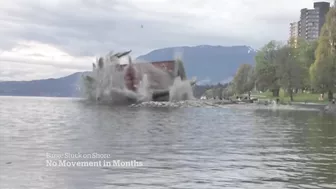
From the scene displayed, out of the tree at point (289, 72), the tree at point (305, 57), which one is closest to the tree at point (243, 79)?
the tree at point (305, 57)

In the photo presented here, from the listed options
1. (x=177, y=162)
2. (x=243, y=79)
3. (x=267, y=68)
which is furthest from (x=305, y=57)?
(x=177, y=162)

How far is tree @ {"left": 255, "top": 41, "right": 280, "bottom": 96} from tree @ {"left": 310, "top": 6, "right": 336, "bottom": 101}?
27.9 m

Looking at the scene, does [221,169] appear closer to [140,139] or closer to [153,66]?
[140,139]

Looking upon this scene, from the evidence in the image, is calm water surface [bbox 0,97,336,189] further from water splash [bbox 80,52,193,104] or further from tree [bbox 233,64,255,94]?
tree [bbox 233,64,255,94]

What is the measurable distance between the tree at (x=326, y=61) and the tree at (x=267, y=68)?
Answer: 1099 inches

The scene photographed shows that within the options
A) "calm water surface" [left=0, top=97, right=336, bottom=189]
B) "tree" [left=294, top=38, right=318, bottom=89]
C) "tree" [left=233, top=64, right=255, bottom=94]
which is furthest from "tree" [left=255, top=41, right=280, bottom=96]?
"calm water surface" [left=0, top=97, right=336, bottom=189]

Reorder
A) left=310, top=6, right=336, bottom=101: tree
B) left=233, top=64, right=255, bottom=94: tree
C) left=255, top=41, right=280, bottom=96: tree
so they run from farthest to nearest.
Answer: left=233, top=64, right=255, bottom=94: tree < left=255, top=41, right=280, bottom=96: tree < left=310, top=6, right=336, bottom=101: tree

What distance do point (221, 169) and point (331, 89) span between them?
3332 inches

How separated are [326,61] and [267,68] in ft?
131

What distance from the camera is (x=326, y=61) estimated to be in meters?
94.4

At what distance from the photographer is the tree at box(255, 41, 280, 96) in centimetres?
13350

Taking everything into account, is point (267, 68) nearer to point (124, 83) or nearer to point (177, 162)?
point (124, 83)

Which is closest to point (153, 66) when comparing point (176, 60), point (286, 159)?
point (176, 60)

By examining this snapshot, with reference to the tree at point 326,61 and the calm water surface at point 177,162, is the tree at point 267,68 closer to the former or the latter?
the tree at point 326,61
